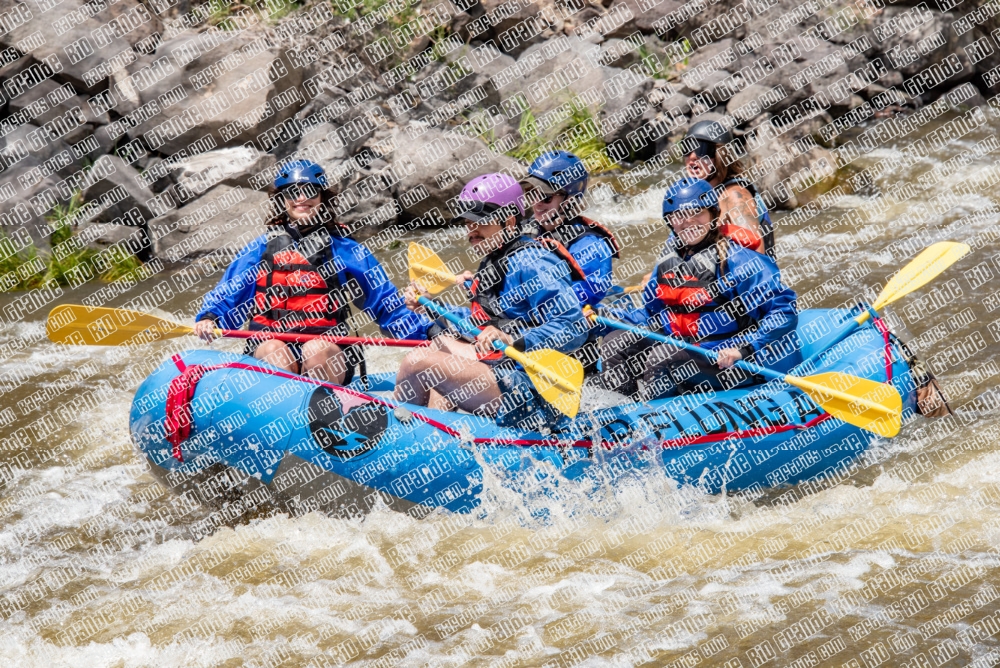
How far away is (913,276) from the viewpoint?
15.4ft

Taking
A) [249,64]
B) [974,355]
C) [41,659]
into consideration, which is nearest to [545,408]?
[41,659]

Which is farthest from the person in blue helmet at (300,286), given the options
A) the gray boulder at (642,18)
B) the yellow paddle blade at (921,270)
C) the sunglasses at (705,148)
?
the gray boulder at (642,18)

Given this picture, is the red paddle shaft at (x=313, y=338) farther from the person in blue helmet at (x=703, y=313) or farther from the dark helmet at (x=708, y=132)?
the dark helmet at (x=708, y=132)

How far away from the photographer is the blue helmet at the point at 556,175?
4328 mm

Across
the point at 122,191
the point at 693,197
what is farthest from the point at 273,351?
the point at 122,191

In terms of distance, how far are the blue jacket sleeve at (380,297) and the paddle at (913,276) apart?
1.78m

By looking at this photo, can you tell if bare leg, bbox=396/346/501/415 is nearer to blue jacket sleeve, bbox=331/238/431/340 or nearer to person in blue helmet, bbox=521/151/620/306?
blue jacket sleeve, bbox=331/238/431/340

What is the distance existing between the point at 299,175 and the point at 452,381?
3.55ft

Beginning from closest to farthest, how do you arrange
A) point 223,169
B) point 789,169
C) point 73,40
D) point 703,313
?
point 703,313
point 223,169
point 789,169
point 73,40

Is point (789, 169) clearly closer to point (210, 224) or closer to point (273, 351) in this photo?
point (210, 224)

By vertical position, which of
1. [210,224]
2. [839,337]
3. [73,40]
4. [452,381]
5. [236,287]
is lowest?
[839,337]

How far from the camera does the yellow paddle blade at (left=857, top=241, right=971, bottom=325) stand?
466 cm

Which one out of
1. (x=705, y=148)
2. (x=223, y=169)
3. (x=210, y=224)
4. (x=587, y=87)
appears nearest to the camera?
(x=705, y=148)

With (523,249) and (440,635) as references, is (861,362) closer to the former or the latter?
(523,249)
